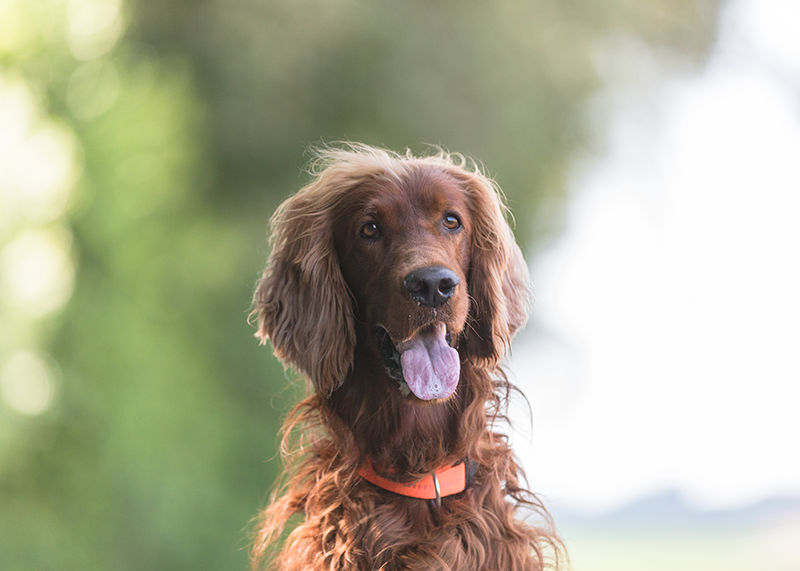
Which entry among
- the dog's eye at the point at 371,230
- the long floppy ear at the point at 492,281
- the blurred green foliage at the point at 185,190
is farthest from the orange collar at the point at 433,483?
the blurred green foliage at the point at 185,190

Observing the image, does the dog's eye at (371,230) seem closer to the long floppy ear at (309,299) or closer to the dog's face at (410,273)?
the dog's face at (410,273)

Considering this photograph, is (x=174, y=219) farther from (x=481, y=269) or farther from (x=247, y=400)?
(x=481, y=269)

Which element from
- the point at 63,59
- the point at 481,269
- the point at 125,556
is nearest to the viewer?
the point at 481,269

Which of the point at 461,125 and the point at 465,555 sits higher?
the point at 461,125

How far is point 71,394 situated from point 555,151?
5082mm

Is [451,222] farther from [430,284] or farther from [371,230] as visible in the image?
[430,284]

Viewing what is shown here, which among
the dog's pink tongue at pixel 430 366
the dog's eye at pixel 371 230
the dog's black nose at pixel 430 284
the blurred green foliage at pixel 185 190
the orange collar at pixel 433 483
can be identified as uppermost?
the blurred green foliage at pixel 185 190

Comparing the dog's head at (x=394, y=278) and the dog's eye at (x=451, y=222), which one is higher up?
the dog's eye at (x=451, y=222)

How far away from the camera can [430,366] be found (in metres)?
2.48

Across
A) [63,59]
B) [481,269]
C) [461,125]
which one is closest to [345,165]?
[481,269]

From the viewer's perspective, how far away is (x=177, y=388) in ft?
22.2

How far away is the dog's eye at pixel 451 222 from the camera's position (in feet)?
8.96

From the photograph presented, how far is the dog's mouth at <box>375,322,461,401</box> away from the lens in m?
2.43

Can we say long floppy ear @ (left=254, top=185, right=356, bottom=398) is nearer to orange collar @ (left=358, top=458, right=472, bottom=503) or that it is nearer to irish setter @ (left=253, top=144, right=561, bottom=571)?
irish setter @ (left=253, top=144, right=561, bottom=571)
